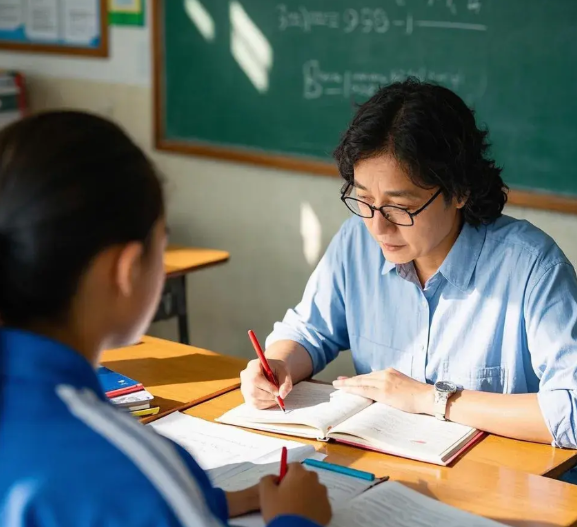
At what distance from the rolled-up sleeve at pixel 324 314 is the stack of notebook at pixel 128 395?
36 centimetres

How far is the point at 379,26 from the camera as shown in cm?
323

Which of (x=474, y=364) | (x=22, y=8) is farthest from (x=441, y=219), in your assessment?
(x=22, y=8)

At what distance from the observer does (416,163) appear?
1.80 metres

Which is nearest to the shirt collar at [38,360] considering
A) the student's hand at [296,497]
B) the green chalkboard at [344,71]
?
the student's hand at [296,497]

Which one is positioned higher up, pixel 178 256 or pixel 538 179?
pixel 538 179

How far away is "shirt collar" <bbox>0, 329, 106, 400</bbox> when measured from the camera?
0.90 meters

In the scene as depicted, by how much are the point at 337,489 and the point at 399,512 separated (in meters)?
0.11

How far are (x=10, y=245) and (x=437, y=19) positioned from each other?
2.44 m

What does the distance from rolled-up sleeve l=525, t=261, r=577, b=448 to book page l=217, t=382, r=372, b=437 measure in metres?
0.35

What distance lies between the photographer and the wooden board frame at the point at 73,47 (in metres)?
3.98

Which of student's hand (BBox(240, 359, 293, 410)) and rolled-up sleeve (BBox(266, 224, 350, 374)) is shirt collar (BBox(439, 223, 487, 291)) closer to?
rolled-up sleeve (BBox(266, 224, 350, 374))

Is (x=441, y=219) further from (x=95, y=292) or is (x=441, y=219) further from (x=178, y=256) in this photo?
(x=178, y=256)

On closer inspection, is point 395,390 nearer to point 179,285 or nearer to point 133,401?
point 133,401

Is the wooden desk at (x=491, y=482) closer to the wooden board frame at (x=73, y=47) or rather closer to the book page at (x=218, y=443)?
the book page at (x=218, y=443)
